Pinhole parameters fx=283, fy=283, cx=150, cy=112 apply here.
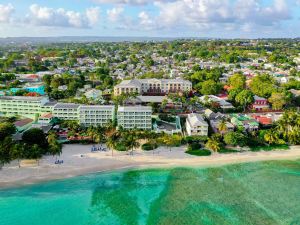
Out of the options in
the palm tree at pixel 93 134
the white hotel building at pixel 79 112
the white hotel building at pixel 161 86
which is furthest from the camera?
the white hotel building at pixel 161 86

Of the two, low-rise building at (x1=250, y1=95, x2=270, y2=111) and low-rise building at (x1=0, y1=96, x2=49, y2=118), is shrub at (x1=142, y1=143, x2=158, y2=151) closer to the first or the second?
low-rise building at (x1=0, y1=96, x2=49, y2=118)

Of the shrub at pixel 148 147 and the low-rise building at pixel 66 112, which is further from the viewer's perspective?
the low-rise building at pixel 66 112

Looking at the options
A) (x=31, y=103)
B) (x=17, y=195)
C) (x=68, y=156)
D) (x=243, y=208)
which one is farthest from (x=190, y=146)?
(x=31, y=103)

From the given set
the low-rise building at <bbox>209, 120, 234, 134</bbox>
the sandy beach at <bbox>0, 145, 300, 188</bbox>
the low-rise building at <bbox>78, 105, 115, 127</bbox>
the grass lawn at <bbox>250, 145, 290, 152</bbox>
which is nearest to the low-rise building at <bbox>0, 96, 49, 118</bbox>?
the low-rise building at <bbox>78, 105, 115, 127</bbox>

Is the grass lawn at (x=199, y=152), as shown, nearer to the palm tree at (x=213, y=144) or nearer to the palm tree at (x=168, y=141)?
the palm tree at (x=213, y=144)

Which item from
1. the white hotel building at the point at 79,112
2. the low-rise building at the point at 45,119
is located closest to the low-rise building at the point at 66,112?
the white hotel building at the point at 79,112
